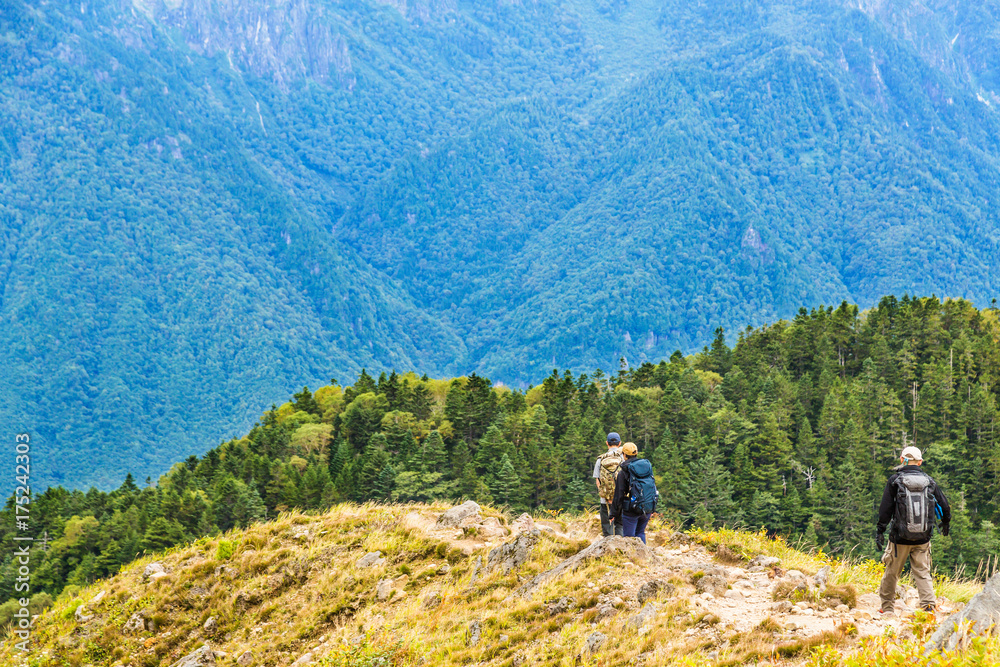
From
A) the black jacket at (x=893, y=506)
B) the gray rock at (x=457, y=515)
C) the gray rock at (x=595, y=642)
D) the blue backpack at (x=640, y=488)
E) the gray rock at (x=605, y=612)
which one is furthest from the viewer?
the gray rock at (x=457, y=515)

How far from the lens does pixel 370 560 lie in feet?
68.5

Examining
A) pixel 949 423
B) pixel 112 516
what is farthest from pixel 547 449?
pixel 112 516

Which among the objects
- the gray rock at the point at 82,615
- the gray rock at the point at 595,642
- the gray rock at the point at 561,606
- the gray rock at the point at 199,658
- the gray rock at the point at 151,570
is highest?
the gray rock at the point at 151,570

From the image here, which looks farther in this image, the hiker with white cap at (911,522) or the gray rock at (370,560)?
the gray rock at (370,560)

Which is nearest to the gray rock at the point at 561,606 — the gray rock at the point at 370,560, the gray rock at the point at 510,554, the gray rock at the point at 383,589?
the gray rock at the point at 510,554

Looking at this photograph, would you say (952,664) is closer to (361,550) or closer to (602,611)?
(602,611)

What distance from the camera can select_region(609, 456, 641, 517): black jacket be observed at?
18.8 meters

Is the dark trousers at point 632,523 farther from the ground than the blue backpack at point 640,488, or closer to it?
closer to it

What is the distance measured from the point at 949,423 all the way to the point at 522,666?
284 feet

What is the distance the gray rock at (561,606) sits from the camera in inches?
657

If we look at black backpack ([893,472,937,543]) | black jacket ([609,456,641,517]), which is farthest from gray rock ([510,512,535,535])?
black backpack ([893,472,937,543])

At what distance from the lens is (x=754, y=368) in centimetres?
10494

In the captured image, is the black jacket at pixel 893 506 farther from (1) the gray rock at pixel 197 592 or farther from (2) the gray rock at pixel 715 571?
→ (1) the gray rock at pixel 197 592

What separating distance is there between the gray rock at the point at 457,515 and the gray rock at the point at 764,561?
7356mm
